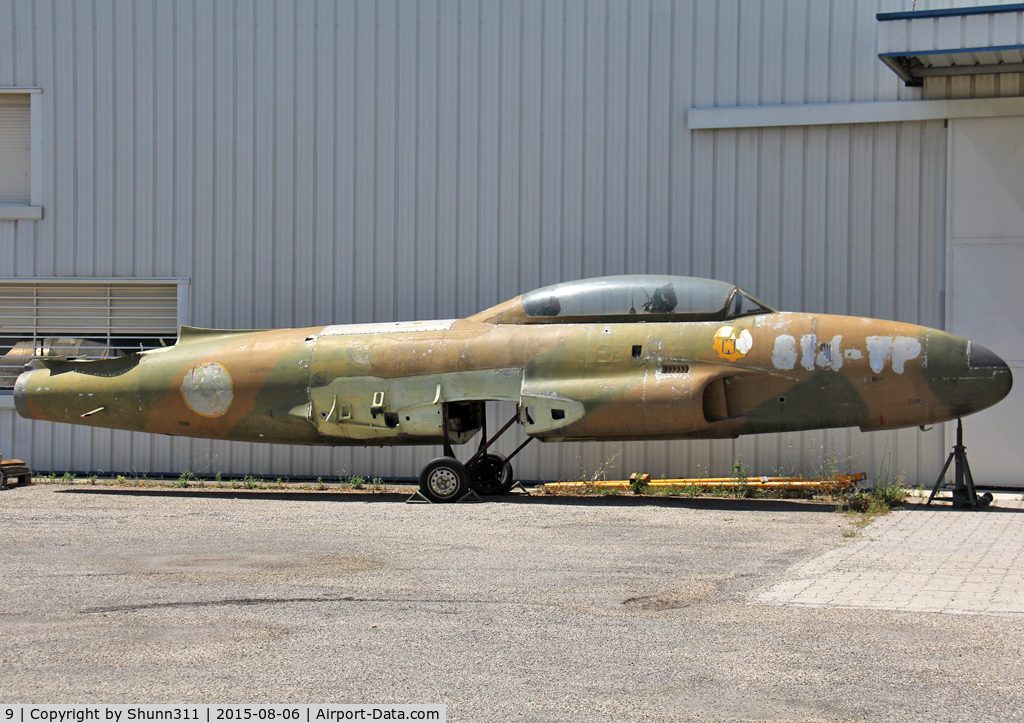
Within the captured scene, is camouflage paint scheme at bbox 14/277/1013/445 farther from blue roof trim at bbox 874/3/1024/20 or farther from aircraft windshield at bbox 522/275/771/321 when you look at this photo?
blue roof trim at bbox 874/3/1024/20

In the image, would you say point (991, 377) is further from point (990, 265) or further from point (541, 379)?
point (541, 379)

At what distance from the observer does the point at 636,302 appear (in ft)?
34.3

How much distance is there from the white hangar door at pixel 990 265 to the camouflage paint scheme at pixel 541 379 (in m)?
2.67

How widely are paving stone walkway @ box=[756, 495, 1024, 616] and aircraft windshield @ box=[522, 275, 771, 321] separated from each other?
2782 millimetres

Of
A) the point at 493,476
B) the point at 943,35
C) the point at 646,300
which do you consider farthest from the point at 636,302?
the point at 943,35

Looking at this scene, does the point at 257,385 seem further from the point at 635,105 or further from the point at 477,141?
the point at 635,105

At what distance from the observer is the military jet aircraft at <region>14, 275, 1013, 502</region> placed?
31.9ft

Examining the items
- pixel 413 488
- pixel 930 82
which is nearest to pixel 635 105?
pixel 930 82

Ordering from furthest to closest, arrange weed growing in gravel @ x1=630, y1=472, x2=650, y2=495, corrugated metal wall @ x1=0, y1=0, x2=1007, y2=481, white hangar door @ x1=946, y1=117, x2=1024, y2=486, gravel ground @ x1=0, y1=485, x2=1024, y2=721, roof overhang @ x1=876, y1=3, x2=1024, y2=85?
corrugated metal wall @ x1=0, y1=0, x2=1007, y2=481
white hangar door @ x1=946, y1=117, x2=1024, y2=486
weed growing in gravel @ x1=630, y1=472, x2=650, y2=495
roof overhang @ x1=876, y1=3, x2=1024, y2=85
gravel ground @ x1=0, y1=485, x2=1024, y2=721

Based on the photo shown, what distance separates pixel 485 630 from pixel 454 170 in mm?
9410

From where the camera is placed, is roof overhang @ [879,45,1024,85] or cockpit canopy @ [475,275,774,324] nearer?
cockpit canopy @ [475,275,774,324]

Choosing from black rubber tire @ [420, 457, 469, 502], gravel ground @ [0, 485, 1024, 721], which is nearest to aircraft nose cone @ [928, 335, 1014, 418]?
gravel ground @ [0, 485, 1024, 721]

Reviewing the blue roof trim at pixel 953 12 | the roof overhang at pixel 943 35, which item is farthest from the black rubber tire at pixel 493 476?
the blue roof trim at pixel 953 12

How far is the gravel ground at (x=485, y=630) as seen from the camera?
3.88 m
